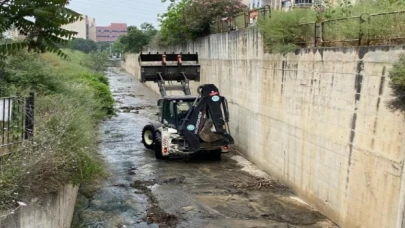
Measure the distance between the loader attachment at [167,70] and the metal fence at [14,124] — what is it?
777 cm

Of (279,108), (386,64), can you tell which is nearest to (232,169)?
(279,108)

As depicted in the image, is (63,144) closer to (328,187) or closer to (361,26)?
(328,187)

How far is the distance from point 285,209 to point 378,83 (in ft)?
11.9

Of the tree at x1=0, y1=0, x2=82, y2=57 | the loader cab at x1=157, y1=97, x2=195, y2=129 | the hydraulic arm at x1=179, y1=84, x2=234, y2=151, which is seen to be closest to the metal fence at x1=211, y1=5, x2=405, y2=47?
the hydraulic arm at x1=179, y1=84, x2=234, y2=151

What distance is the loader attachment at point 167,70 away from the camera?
14.8 metres

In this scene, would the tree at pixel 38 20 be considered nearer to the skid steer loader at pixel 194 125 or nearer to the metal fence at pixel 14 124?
the metal fence at pixel 14 124

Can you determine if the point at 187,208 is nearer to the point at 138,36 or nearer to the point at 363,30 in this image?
the point at 363,30

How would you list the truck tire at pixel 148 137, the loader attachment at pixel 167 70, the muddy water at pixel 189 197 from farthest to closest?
the loader attachment at pixel 167 70, the truck tire at pixel 148 137, the muddy water at pixel 189 197

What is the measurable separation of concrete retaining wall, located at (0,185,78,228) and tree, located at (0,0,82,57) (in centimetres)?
215

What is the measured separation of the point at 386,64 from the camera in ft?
23.1

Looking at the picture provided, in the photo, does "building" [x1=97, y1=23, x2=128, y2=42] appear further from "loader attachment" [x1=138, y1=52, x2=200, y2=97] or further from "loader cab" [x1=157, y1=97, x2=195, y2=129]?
"loader cab" [x1=157, y1=97, x2=195, y2=129]

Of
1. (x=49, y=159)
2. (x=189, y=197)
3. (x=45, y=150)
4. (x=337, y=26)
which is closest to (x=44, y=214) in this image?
(x=49, y=159)

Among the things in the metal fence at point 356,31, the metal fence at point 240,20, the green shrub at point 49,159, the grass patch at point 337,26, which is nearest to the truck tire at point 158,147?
the green shrub at point 49,159

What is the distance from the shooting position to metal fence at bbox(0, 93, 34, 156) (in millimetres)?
6247
